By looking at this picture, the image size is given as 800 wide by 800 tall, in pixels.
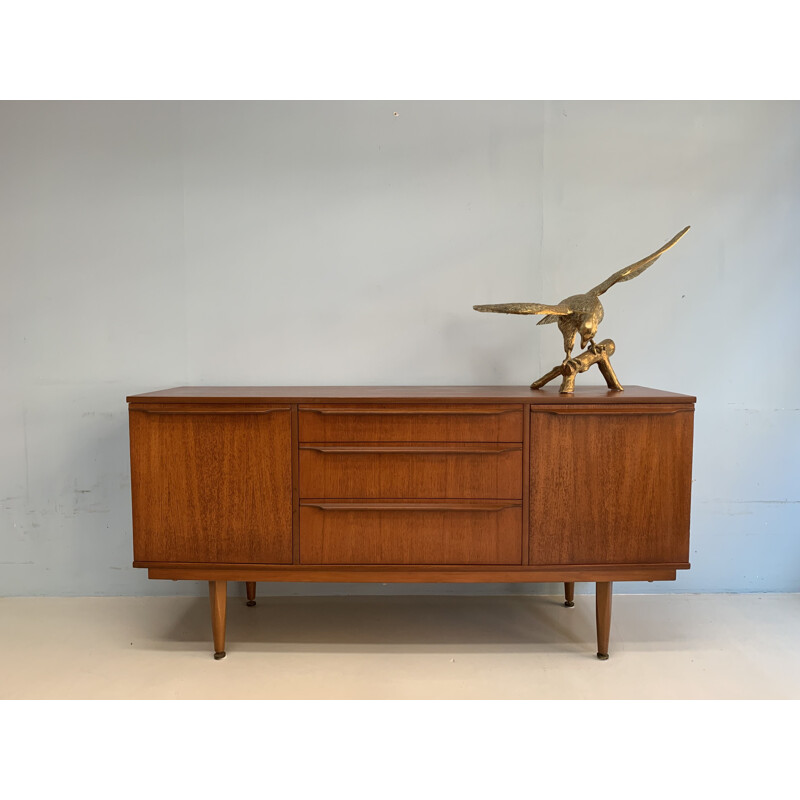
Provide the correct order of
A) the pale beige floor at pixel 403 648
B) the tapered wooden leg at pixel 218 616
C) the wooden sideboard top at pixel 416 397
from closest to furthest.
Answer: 1. the pale beige floor at pixel 403 648
2. the wooden sideboard top at pixel 416 397
3. the tapered wooden leg at pixel 218 616

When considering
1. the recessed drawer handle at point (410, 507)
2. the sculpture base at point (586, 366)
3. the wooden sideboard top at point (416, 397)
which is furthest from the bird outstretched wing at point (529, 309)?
the recessed drawer handle at point (410, 507)

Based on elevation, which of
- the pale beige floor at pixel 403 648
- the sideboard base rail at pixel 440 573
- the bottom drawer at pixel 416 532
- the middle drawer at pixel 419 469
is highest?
the middle drawer at pixel 419 469

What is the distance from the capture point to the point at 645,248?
3.04 meters

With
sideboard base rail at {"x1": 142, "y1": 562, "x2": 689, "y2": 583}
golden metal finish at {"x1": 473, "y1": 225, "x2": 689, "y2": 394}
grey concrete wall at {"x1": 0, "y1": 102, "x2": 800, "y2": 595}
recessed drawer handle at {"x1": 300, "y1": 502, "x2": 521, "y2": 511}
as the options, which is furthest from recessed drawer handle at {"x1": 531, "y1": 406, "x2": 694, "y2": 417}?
grey concrete wall at {"x1": 0, "y1": 102, "x2": 800, "y2": 595}

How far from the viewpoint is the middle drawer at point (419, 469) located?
245cm

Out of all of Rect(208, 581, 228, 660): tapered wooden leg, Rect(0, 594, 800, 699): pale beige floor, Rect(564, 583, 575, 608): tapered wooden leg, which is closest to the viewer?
Rect(0, 594, 800, 699): pale beige floor

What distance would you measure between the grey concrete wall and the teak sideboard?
2.17 feet

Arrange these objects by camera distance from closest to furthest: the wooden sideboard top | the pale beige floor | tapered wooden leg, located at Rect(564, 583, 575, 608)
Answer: the pale beige floor < the wooden sideboard top < tapered wooden leg, located at Rect(564, 583, 575, 608)

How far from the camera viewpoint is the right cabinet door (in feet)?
8.02

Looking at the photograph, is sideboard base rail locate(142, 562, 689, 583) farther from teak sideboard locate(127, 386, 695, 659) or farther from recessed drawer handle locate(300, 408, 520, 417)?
recessed drawer handle locate(300, 408, 520, 417)

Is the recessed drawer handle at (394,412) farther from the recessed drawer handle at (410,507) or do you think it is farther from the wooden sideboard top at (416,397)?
the recessed drawer handle at (410,507)

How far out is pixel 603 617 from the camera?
8.25 ft

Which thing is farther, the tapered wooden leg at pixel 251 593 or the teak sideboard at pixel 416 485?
the tapered wooden leg at pixel 251 593

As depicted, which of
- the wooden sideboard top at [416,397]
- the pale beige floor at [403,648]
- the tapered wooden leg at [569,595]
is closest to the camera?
the pale beige floor at [403,648]
